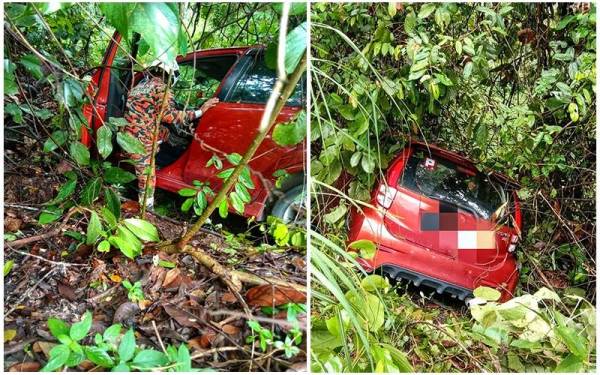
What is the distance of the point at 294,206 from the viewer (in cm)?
71

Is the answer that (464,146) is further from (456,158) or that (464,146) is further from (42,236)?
(42,236)

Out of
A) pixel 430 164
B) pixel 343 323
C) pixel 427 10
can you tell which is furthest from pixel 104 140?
pixel 430 164

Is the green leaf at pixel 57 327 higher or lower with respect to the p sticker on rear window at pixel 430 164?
lower

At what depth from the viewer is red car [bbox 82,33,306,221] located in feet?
2.35

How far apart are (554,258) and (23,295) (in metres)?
0.97

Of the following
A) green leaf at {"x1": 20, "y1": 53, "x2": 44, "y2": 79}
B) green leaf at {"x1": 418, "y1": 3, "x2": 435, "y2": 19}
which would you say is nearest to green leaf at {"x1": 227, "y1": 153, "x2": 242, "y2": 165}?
green leaf at {"x1": 20, "y1": 53, "x2": 44, "y2": 79}

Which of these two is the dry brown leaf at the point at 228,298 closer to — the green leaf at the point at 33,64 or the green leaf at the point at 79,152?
the green leaf at the point at 79,152

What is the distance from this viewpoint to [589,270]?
896 millimetres

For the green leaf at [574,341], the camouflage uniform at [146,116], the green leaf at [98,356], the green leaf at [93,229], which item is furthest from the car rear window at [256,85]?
the green leaf at [574,341]

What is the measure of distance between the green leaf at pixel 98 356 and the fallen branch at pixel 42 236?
0.71 ft

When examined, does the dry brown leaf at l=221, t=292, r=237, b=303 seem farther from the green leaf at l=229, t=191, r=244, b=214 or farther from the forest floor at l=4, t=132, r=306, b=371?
the green leaf at l=229, t=191, r=244, b=214

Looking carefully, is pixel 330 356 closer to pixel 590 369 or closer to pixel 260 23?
pixel 590 369

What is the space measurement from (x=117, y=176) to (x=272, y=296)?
1.11ft

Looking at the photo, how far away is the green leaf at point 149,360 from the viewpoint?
0.55m
